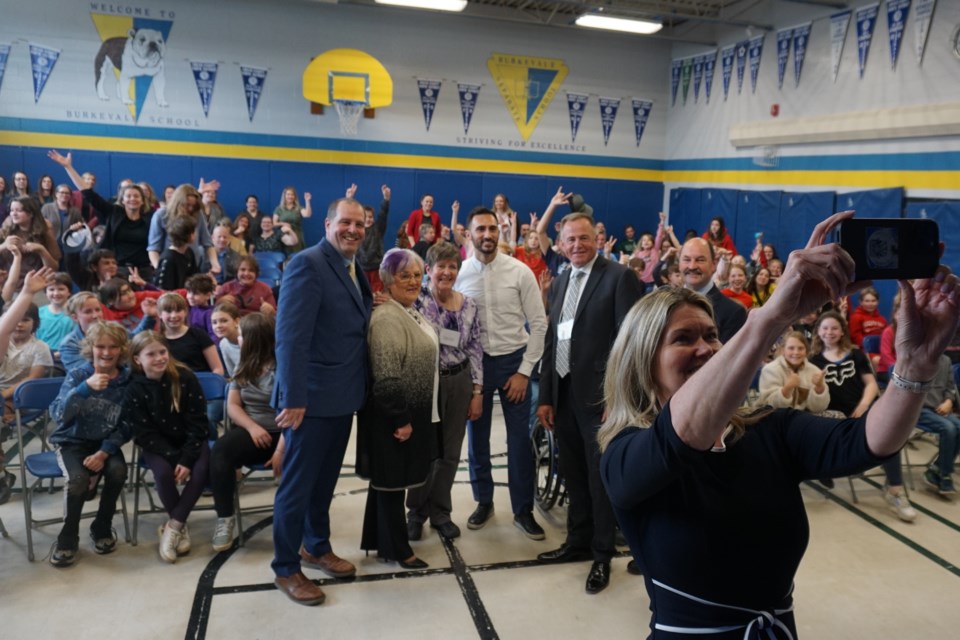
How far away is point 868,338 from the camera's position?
647cm

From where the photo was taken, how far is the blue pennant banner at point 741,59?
1223 cm

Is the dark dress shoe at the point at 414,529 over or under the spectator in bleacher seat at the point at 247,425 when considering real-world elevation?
under

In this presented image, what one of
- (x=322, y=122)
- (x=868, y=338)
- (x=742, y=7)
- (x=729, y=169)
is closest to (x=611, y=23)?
(x=742, y=7)

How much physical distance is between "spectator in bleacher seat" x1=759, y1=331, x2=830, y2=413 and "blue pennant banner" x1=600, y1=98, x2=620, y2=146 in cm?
1037

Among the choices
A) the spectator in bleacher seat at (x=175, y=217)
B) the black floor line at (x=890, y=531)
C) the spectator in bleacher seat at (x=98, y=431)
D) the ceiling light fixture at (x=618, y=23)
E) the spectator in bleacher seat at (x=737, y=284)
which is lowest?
the black floor line at (x=890, y=531)

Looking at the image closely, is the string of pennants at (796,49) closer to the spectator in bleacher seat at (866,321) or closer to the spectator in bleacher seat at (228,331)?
the spectator in bleacher seat at (866,321)

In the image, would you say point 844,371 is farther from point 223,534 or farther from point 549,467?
point 223,534

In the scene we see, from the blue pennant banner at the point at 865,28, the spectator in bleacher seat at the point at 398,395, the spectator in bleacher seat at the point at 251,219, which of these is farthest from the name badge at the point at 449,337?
the blue pennant banner at the point at 865,28

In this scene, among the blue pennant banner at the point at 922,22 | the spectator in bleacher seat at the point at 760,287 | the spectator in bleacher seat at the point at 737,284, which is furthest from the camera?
the blue pennant banner at the point at 922,22

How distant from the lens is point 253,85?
12.5 meters

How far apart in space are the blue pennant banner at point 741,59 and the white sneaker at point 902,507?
9450mm

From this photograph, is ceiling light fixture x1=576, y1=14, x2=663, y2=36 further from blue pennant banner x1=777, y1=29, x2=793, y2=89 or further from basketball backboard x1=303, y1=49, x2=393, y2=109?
basketball backboard x1=303, y1=49, x2=393, y2=109

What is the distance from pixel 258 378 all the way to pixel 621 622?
7.68 ft

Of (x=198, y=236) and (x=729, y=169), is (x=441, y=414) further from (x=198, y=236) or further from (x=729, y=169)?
(x=729, y=169)
